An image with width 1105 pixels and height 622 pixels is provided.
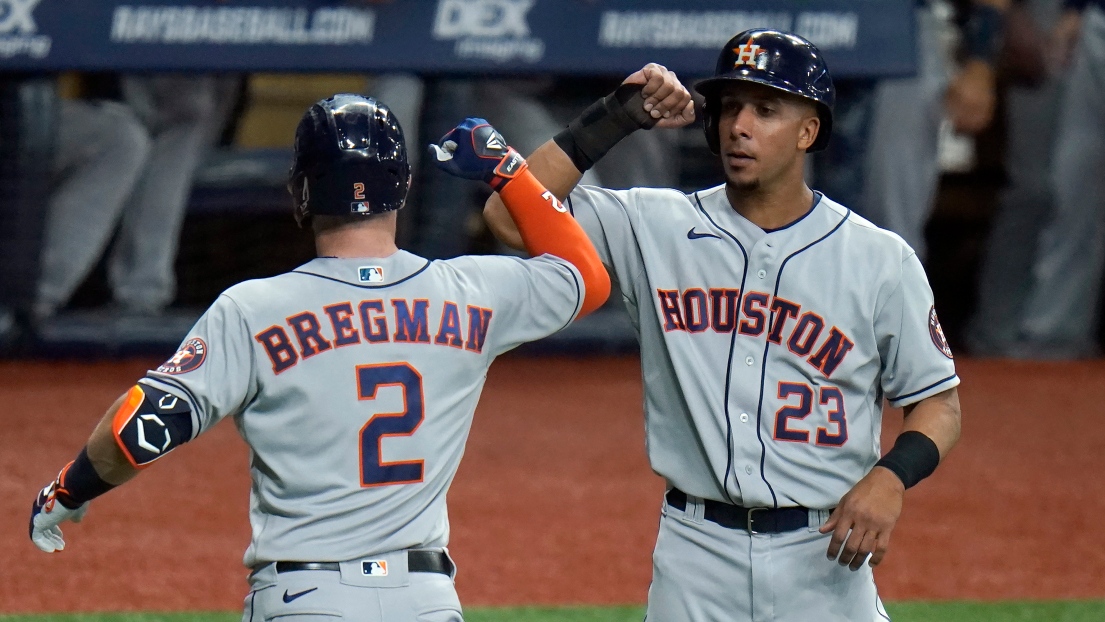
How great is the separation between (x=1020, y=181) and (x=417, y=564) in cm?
694

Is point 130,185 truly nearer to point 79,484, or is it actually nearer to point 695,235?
point 695,235

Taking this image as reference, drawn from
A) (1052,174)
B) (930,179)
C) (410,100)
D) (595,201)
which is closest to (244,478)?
(410,100)

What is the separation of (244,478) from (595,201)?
318 cm

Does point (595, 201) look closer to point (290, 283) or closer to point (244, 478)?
point (290, 283)

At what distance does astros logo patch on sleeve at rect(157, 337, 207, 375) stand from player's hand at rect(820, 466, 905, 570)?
1099mm

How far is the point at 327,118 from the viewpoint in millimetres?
2613

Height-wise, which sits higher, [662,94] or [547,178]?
[662,94]

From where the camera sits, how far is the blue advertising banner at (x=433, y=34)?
686 centimetres

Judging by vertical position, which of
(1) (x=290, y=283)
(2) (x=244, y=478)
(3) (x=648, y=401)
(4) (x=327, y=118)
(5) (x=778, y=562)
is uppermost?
(4) (x=327, y=118)

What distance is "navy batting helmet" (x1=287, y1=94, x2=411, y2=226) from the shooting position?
255 centimetres

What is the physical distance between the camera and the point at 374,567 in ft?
8.18

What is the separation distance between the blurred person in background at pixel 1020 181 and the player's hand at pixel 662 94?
20.0 feet

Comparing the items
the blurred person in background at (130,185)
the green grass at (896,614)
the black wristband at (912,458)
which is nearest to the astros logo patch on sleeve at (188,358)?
the black wristband at (912,458)

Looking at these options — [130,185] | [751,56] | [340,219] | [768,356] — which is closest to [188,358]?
[340,219]
